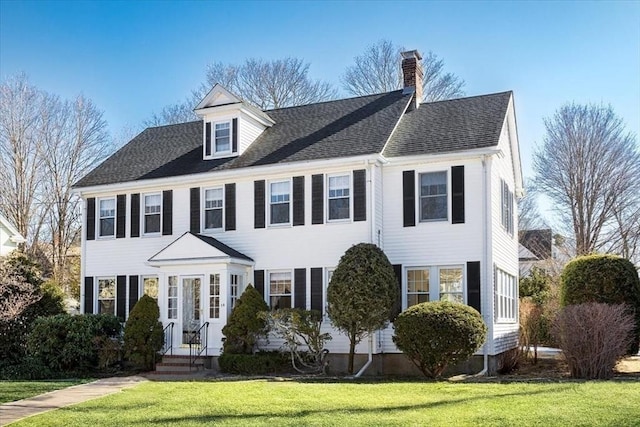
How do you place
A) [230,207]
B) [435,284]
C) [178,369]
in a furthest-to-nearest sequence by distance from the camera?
[230,207]
[178,369]
[435,284]

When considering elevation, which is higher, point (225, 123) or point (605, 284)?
point (225, 123)

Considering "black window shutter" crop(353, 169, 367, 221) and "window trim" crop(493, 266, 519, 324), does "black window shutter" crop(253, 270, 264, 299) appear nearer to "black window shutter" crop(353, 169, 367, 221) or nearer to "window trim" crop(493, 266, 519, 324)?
"black window shutter" crop(353, 169, 367, 221)

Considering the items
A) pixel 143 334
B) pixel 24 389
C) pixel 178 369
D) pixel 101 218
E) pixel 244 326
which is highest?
pixel 101 218

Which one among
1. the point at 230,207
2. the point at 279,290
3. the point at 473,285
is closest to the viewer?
the point at 473,285

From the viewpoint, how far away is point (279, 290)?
20578 millimetres

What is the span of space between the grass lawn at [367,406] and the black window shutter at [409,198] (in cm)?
578

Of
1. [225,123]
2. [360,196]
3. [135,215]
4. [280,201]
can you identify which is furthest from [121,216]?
[360,196]

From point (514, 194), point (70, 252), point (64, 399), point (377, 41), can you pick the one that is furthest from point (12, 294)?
point (377, 41)

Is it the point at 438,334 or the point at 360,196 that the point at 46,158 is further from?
the point at 438,334

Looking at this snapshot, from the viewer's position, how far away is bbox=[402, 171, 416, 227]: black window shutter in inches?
760

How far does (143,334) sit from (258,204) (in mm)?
4876

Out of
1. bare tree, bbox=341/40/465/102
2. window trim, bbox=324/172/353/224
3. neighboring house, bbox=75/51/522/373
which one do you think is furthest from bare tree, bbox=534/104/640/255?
window trim, bbox=324/172/353/224

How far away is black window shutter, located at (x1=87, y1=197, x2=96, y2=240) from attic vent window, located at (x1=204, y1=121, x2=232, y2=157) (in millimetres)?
4309

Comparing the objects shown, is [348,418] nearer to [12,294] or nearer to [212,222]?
[212,222]
